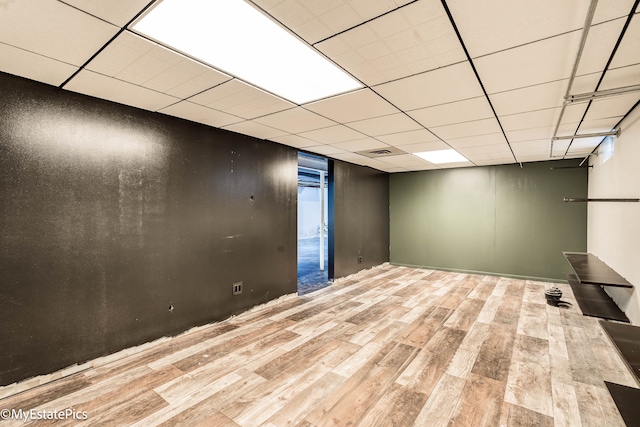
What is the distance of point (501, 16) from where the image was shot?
1526 mm

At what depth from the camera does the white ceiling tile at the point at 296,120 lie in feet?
10.2

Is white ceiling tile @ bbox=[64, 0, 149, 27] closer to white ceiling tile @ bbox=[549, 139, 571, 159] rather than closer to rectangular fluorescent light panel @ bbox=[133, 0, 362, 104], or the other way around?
rectangular fluorescent light panel @ bbox=[133, 0, 362, 104]

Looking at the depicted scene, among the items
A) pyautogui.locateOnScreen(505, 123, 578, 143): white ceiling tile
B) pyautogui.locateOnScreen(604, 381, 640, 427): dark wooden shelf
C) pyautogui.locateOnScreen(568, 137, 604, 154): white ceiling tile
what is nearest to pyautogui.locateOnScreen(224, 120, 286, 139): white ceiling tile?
pyautogui.locateOnScreen(505, 123, 578, 143): white ceiling tile

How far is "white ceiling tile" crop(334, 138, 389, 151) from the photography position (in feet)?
14.1

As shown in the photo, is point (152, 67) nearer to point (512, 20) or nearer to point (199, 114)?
point (199, 114)

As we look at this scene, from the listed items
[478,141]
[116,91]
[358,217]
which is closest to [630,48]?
[478,141]

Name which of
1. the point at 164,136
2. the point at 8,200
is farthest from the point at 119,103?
the point at 8,200

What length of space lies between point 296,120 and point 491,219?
516cm

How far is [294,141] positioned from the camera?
4344mm

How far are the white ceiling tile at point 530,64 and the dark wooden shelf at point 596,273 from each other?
1.91 metres

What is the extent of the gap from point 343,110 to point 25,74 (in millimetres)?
2585

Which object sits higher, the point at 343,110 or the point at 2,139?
the point at 343,110

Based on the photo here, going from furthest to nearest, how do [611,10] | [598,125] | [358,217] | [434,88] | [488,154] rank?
[358,217] → [488,154] → [598,125] → [434,88] → [611,10]

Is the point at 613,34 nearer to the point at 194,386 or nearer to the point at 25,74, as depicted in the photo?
the point at 194,386
